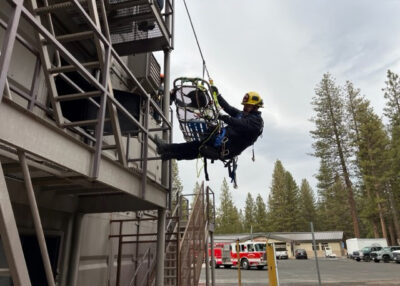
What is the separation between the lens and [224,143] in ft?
17.0

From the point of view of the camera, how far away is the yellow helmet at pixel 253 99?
5719mm

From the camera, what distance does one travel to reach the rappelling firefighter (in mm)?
5121

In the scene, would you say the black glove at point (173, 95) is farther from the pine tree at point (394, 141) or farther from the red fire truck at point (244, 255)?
the pine tree at point (394, 141)

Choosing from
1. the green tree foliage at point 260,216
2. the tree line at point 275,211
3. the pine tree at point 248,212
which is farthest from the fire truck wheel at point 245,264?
the pine tree at point 248,212

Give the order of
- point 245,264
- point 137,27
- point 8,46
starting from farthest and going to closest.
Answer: point 245,264 < point 137,27 < point 8,46

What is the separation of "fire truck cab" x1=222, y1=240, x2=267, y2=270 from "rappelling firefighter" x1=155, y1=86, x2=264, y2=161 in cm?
2290

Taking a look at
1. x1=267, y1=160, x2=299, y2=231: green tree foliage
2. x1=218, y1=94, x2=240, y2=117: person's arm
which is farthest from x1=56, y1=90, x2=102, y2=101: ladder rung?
x1=267, y1=160, x2=299, y2=231: green tree foliage

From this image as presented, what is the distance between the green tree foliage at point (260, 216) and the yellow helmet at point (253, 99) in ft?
211

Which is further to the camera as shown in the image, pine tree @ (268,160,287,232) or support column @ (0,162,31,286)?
Answer: pine tree @ (268,160,287,232)

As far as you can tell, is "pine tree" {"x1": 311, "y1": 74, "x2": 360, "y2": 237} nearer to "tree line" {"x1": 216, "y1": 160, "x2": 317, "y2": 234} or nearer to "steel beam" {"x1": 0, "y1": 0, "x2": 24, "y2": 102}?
"tree line" {"x1": 216, "y1": 160, "x2": 317, "y2": 234}

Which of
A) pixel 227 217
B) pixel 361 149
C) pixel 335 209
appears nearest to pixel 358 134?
pixel 361 149

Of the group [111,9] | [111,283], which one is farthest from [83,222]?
[111,9]

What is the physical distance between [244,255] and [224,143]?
24823mm

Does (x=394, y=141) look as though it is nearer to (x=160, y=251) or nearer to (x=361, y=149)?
(x=361, y=149)
